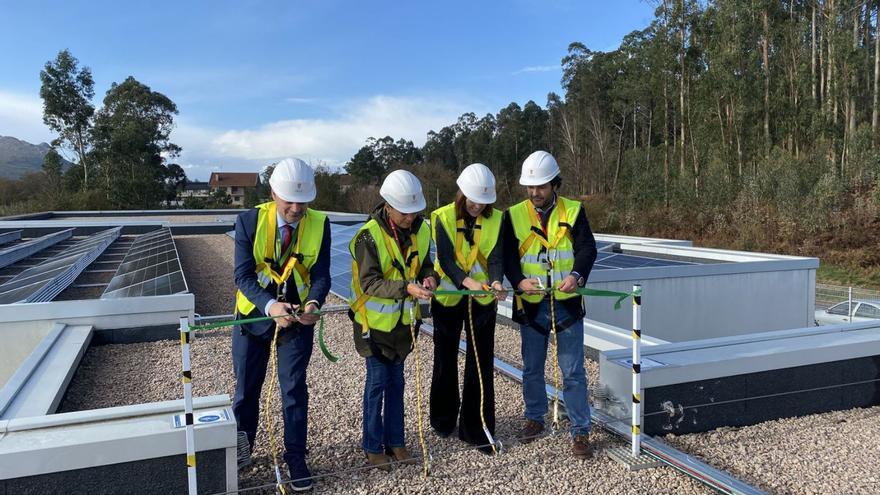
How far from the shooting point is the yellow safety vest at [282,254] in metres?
3.74

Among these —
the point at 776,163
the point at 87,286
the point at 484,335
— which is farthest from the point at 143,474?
the point at 776,163

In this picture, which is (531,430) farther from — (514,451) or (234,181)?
(234,181)

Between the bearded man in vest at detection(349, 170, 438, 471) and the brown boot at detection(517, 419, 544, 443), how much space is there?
A: 2.96 feet

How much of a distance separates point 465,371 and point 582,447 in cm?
96

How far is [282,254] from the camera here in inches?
150

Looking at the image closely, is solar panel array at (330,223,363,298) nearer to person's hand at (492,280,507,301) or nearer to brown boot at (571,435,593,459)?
person's hand at (492,280,507,301)

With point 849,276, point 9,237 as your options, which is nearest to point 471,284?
point 9,237

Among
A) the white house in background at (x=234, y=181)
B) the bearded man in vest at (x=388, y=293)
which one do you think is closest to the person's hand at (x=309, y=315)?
the bearded man in vest at (x=388, y=293)

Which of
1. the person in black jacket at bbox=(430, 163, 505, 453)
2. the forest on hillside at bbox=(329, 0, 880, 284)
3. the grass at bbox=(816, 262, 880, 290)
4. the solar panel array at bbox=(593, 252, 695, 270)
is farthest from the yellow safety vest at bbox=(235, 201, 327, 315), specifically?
the forest on hillside at bbox=(329, 0, 880, 284)

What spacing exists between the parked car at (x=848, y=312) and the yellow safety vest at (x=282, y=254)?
1357 cm

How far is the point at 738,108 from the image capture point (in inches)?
1172

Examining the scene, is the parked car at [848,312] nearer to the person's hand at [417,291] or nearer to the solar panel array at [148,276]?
the person's hand at [417,291]

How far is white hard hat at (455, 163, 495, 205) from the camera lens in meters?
4.10

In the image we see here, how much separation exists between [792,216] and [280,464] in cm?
2567
